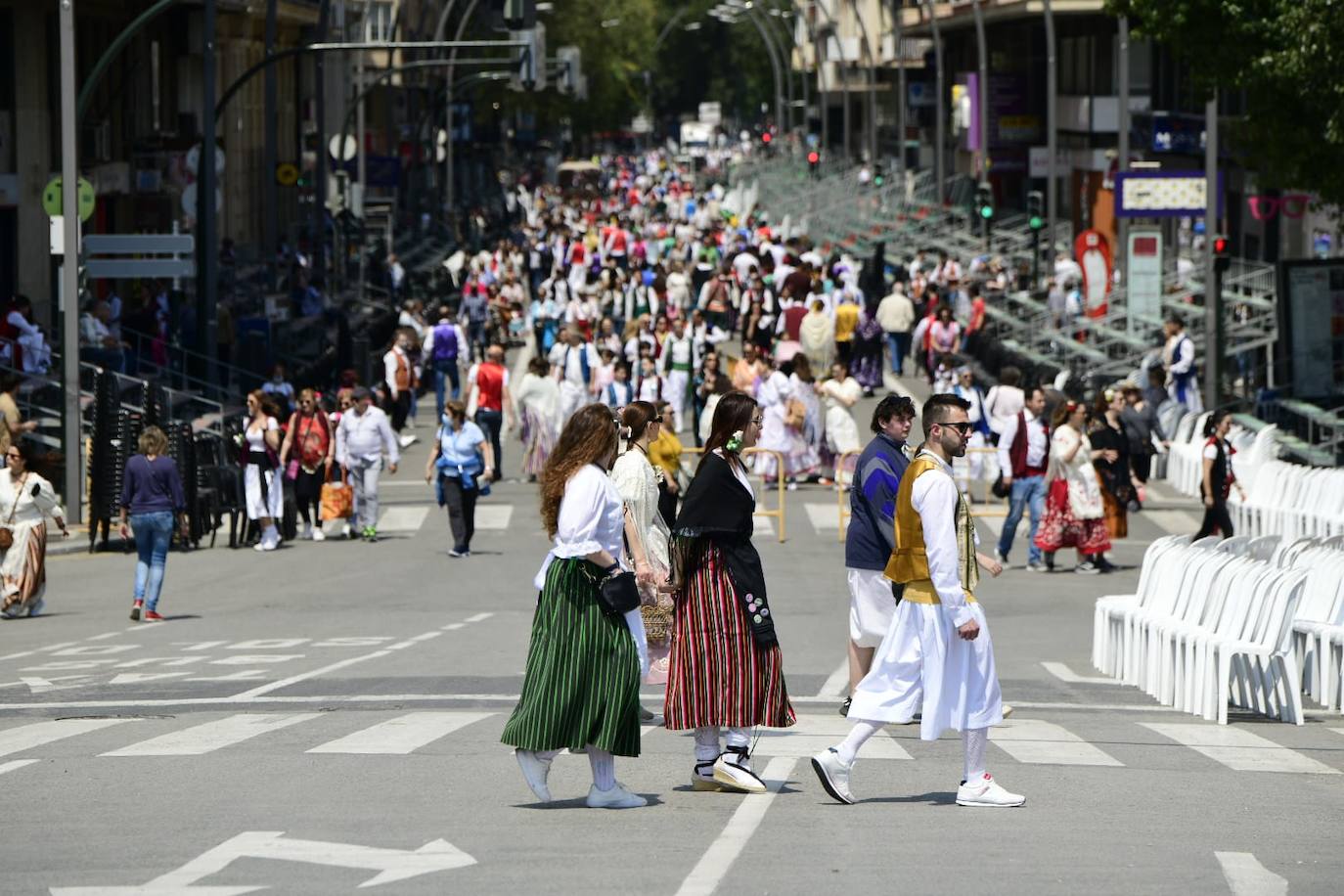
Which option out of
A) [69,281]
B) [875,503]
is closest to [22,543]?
[69,281]

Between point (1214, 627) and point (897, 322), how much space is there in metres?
26.2

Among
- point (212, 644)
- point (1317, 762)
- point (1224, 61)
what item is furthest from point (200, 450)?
point (1317, 762)

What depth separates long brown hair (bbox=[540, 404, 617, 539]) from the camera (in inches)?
392

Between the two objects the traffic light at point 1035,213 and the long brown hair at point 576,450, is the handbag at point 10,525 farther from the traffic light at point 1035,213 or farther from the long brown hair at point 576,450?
the traffic light at point 1035,213

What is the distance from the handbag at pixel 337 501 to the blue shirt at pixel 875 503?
13954 mm

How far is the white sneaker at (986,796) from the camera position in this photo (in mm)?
10047

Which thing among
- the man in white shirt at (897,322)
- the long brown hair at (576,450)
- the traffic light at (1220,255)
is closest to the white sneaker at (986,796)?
the long brown hair at (576,450)

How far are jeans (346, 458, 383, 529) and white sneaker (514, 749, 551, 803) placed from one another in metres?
15.7

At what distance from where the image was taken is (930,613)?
1007cm

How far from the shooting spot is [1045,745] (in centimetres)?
1245

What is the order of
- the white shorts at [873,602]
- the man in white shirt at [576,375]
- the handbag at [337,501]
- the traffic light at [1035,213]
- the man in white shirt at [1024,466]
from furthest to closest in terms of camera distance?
the traffic light at [1035,213]
the man in white shirt at [576,375]
the handbag at [337,501]
the man in white shirt at [1024,466]
the white shorts at [873,602]

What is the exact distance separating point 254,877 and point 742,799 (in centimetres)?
249

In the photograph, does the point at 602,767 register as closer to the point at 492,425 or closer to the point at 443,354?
the point at 492,425

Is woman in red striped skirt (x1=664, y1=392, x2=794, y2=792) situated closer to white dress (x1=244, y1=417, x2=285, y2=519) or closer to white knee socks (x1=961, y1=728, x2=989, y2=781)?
white knee socks (x1=961, y1=728, x2=989, y2=781)
